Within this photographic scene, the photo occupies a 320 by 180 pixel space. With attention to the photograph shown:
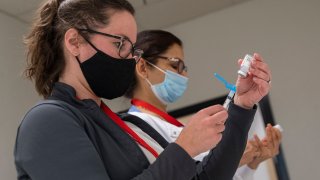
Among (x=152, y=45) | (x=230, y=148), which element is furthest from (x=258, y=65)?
(x=152, y=45)

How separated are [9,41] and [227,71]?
1511 millimetres

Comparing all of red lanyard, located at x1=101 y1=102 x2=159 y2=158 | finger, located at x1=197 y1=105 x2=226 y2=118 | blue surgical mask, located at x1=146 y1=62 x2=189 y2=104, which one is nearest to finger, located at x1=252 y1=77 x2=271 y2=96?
finger, located at x1=197 y1=105 x2=226 y2=118

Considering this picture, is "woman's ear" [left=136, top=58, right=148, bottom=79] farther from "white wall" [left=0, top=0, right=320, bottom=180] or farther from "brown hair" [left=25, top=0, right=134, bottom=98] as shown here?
"white wall" [left=0, top=0, right=320, bottom=180]

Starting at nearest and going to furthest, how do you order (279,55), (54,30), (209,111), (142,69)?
(209,111), (54,30), (142,69), (279,55)

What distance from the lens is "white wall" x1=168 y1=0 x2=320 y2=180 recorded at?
2568mm

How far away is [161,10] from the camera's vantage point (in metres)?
3.01

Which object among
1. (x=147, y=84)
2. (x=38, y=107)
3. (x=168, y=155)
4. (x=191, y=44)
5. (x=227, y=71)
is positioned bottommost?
(x=227, y=71)

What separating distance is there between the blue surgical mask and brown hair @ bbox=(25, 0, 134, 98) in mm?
658

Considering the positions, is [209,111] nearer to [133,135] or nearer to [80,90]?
[133,135]

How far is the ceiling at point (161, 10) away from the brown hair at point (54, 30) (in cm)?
183

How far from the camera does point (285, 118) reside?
8.68 ft

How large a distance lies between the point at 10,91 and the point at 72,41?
5.82 feet

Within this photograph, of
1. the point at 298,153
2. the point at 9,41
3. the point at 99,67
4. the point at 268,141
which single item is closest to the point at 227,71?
the point at 298,153

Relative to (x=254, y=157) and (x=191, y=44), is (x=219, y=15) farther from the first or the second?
(x=254, y=157)
